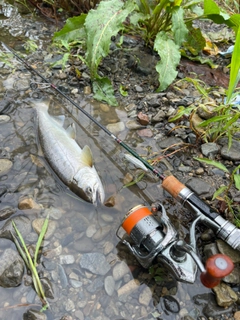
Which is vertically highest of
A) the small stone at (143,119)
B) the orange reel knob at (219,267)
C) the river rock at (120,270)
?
the orange reel knob at (219,267)

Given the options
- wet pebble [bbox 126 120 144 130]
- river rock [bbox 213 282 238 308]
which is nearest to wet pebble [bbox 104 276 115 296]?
river rock [bbox 213 282 238 308]

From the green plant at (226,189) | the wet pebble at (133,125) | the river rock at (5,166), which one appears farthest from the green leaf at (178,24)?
the river rock at (5,166)

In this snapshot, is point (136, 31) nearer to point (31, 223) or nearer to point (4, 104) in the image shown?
point (4, 104)

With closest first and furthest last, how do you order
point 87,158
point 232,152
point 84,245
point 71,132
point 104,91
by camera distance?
point 84,245, point 87,158, point 232,152, point 71,132, point 104,91

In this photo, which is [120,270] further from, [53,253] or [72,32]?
[72,32]

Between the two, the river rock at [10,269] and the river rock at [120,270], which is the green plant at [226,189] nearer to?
the river rock at [120,270]

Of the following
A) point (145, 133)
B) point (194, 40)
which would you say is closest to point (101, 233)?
point (145, 133)
